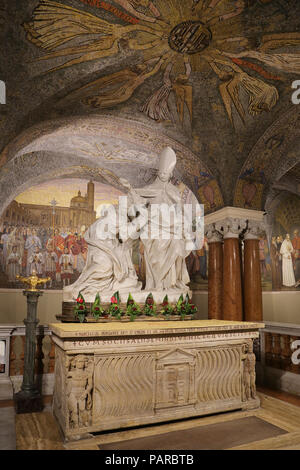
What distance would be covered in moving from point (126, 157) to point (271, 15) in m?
5.28

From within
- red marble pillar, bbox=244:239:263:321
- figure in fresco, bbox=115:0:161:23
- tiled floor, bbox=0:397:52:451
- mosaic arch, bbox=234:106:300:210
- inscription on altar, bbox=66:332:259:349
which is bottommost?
tiled floor, bbox=0:397:52:451

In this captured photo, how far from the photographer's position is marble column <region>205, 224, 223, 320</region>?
822 cm

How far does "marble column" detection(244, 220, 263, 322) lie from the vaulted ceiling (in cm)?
67

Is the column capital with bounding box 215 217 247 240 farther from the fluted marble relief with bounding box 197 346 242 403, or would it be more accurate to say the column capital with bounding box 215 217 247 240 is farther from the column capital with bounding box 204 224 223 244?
the fluted marble relief with bounding box 197 346 242 403

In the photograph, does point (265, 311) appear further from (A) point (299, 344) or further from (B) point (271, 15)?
(B) point (271, 15)

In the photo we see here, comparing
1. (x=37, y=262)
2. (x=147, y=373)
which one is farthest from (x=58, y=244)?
(x=147, y=373)

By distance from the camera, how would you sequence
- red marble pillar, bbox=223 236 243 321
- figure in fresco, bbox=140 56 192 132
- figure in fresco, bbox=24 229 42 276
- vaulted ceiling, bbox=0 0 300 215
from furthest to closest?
1. figure in fresco, bbox=24 229 42 276
2. red marble pillar, bbox=223 236 243 321
3. figure in fresco, bbox=140 56 192 132
4. vaulted ceiling, bbox=0 0 300 215

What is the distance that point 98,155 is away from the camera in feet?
32.6

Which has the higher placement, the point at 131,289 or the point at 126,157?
the point at 126,157

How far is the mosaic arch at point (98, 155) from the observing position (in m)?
8.02

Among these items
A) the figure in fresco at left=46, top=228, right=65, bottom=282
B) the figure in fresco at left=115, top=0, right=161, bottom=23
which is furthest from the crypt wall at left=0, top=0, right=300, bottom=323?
the figure in fresco at left=46, top=228, right=65, bottom=282

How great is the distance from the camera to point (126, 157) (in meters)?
9.95

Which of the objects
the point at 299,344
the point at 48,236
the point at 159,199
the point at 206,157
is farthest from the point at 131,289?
the point at 48,236

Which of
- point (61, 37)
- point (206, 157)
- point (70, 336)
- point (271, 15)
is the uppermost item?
point (271, 15)
